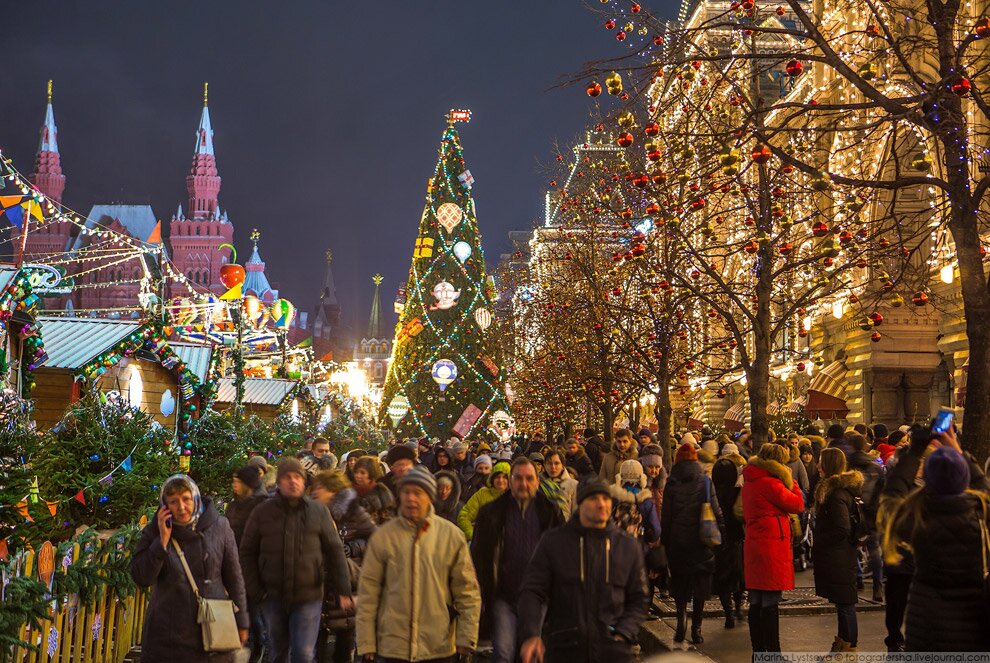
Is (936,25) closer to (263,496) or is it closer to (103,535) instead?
(263,496)

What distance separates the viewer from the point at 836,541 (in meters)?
A: 9.34

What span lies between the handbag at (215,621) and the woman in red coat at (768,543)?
14.8 feet

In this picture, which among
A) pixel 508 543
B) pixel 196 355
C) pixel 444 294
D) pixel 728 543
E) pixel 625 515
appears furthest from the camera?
pixel 444 294

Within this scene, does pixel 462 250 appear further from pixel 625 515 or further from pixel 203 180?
pixel 203 180

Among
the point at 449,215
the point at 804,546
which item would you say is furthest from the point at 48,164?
the point at 804,546

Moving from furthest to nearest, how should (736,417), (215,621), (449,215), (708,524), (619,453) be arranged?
1. (449,215)
2. (736,417)
3. (619,453)
4. (708,524)
5. (215,621)

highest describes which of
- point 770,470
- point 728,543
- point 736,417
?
point 736,417

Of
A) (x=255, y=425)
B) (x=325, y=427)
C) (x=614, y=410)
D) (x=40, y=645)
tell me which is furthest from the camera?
(x=325, y=427)

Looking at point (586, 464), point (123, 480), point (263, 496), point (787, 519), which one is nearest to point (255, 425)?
point (586, 464)

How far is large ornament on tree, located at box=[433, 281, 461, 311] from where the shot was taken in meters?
48.2

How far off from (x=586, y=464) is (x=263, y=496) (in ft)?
27.0

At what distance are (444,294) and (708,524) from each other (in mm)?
37684

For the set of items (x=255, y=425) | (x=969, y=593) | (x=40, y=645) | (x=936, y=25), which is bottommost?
(x=40, y=645)

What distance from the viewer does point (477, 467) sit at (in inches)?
504
